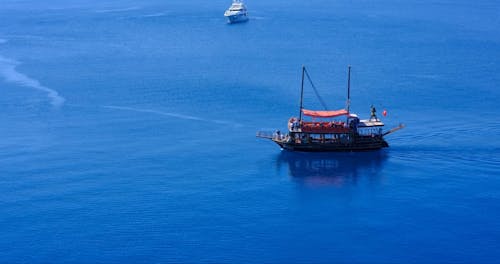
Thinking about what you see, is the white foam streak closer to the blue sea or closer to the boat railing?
the blue sea

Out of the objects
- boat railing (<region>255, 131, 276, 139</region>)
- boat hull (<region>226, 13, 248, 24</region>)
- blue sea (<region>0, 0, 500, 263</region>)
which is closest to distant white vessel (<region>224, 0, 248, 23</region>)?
boat hull (<region>226, 13, 248, 24</region>)

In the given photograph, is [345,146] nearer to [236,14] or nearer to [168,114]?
[168,114]

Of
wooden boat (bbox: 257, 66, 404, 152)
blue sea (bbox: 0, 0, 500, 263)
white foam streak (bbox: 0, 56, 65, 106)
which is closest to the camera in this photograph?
blue sea (bbox: 0, 0, 500, 263)

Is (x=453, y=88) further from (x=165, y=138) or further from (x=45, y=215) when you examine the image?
(x=45, y=215)

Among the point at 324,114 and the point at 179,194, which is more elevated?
the point at 324,114


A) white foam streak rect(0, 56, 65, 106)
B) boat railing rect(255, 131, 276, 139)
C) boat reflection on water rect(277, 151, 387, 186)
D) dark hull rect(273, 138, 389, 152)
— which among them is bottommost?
boat reflection on water rect(277, 151, 387, 186)

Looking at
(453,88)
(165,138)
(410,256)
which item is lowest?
(410,256)

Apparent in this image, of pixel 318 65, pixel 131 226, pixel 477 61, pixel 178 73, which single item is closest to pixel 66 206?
pixel 131 226
